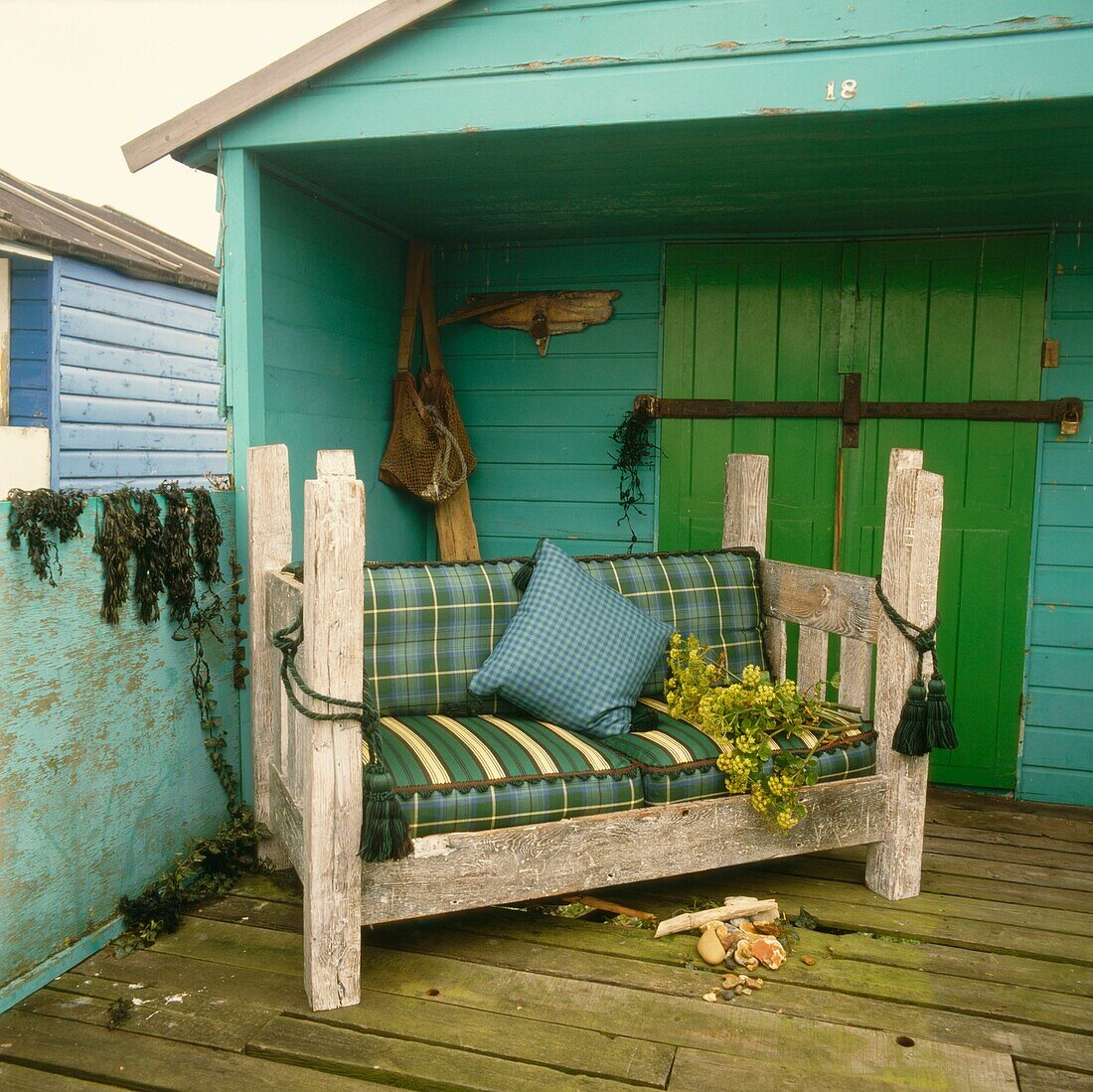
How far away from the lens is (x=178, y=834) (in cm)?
311

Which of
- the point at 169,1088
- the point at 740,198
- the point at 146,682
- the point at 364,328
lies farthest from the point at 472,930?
the point at 740,198

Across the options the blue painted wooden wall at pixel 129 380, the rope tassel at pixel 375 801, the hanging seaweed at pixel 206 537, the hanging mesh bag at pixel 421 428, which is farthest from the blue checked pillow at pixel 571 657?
the blue painted wooden wall at pixel 129 380

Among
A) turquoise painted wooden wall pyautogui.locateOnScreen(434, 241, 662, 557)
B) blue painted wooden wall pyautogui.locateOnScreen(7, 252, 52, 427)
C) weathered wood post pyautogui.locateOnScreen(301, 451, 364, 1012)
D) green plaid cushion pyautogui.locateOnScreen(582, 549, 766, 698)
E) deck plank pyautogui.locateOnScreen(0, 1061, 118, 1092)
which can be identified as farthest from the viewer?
blue painted wooden wall pyautogui.locateOnScreen(7, 252, 52, 427)

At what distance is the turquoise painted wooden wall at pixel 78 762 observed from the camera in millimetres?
2463

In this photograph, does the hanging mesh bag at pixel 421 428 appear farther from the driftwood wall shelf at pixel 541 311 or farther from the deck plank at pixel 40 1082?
the deck plank at pixel 40 1082

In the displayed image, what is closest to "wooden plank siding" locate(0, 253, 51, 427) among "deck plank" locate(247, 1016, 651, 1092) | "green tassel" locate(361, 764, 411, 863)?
"green tassel" locate(361, 764, 411, 863)

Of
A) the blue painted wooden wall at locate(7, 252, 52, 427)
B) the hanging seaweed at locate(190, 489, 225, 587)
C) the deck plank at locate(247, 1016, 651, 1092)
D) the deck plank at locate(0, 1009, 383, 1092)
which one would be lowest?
the deck plank at locate(0, 1009, 383, 1092)

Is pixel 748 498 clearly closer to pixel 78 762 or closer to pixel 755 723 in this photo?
pixel 755 723

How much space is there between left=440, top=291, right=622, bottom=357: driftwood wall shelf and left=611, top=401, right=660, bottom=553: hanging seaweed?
0.48 meters

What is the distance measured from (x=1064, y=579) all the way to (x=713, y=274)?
2.04 metres

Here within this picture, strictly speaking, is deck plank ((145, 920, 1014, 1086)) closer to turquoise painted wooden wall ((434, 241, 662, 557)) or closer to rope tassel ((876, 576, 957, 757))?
rope tassel ((876, 576, 957, 757))

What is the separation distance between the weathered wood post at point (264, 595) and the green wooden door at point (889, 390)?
1.98 meters

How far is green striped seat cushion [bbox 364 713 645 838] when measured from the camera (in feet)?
8.45

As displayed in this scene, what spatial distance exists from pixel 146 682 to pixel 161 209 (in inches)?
457
